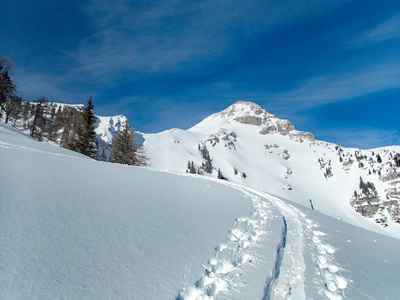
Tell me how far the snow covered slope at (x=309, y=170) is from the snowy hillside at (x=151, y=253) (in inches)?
3002

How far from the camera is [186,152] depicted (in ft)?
347

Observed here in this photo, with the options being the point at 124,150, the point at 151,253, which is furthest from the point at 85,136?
the point at 151,253

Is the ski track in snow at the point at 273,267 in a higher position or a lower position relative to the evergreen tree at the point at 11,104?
lower

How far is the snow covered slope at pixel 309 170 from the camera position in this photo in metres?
87.0

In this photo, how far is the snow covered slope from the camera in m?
87.0

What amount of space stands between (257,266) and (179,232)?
70.3 inches

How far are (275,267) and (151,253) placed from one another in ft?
8.45

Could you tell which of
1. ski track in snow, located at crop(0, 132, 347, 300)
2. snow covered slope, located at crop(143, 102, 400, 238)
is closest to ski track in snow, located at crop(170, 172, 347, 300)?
ski track in snow, located at crop(0, 132, 347, 300)

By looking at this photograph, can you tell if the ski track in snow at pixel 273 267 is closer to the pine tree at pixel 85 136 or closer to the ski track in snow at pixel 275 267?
the ski track in snow at pixel 275 267

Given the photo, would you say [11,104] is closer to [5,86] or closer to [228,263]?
[5,86]

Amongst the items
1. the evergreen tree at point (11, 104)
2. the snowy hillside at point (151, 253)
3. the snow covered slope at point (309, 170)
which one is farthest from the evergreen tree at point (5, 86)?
the snow covered slope at point (309, 170)

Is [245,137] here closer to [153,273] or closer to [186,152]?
[186,152]

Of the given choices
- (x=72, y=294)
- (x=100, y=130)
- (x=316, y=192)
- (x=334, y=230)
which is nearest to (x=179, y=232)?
(x=72, y=294)

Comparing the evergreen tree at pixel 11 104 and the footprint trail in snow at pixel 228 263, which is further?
the evergreen tree at pixel 11 104
